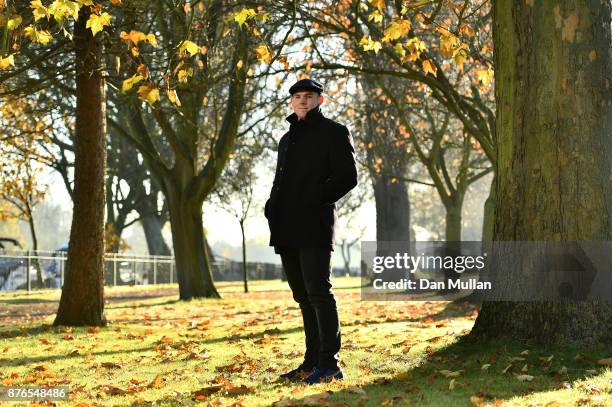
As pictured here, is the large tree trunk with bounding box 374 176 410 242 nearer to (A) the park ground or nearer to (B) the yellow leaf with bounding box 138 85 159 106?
(A) the park ground

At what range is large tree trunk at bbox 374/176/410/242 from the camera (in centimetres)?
2694

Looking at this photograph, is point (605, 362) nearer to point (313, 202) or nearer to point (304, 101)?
point (313, 202)

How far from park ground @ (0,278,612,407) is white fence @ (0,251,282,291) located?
21.7 feet

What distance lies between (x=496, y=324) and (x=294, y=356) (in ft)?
6.73

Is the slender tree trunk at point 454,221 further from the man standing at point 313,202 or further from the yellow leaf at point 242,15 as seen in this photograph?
the man standing at point 313,202

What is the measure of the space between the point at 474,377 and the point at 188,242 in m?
14.3

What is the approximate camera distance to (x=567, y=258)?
699 centimetres

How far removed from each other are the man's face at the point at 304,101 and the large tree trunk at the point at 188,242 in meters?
13.6

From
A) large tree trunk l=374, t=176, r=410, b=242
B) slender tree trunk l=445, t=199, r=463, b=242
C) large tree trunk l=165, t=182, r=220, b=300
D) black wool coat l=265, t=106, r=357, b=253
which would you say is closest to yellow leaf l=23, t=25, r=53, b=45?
black wool coat l=265, t=106, r=357, b=253

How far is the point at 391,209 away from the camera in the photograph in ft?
89.9

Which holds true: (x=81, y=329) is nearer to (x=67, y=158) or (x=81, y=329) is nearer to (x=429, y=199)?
(x=67, y=158)

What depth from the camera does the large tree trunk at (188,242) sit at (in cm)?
1978

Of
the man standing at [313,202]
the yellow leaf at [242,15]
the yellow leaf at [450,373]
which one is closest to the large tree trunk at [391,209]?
the yellow leaf at [242,15]

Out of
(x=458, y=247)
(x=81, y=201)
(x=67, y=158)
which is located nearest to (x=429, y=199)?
(x=67, y=158)
